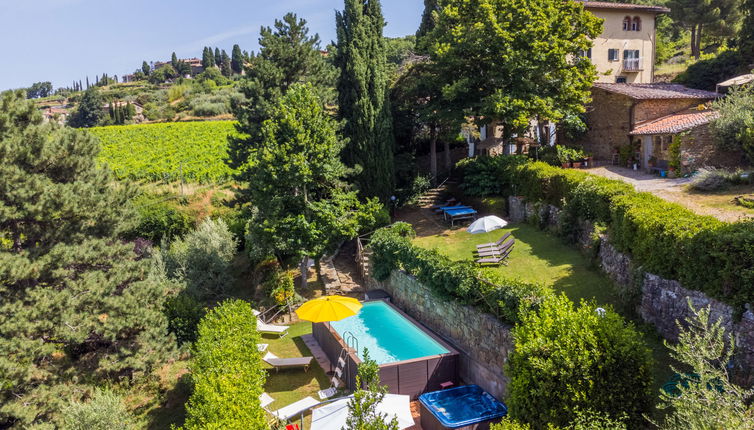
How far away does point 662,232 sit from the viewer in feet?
39.1

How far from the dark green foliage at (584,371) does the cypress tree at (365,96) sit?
16.1 meters

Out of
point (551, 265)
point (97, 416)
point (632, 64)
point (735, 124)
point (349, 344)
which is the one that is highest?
point (632, 64)

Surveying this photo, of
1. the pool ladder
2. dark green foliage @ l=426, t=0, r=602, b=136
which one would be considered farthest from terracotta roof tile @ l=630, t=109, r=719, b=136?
the pool ladder

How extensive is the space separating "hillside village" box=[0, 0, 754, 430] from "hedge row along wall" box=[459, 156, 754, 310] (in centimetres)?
7

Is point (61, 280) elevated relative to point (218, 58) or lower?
lower

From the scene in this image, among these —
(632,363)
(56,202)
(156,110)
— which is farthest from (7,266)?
(156,110)

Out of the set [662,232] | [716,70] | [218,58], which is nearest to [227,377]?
[662,232]

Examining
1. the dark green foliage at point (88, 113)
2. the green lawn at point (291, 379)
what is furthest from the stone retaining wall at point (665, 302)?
the dark green foliage at point (88, 113)

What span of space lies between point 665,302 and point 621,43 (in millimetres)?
32145

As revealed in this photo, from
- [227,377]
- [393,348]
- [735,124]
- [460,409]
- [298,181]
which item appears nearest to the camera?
[227,377]

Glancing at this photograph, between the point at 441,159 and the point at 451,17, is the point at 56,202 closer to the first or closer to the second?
the point at 451,17

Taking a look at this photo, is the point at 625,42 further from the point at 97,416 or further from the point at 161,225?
the point at 97,416

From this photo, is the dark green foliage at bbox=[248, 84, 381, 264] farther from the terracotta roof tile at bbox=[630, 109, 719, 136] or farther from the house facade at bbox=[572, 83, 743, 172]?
the terracotta roof tile at bbox=[630, 109, 719, 136]

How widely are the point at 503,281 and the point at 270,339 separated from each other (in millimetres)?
10776
